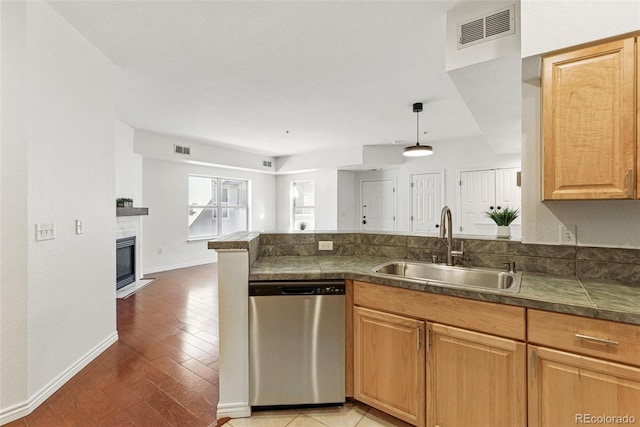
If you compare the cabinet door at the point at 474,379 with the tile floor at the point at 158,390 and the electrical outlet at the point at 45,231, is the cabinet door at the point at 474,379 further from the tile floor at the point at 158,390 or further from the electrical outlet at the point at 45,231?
the electrical outlet at the point at 45,231

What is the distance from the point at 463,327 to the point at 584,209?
1.04 metres

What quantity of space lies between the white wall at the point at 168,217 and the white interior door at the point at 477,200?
5469 millimetres

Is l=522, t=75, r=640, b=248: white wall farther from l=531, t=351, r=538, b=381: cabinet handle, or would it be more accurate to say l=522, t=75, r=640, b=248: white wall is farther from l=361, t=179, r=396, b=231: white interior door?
l=361, t=179, r=396, b=231: white interior door

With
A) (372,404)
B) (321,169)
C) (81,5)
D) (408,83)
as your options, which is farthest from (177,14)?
(321,169)

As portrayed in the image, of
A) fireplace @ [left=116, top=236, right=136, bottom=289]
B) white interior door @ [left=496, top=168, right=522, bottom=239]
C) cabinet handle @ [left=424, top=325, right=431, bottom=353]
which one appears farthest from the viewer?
white interior door @ [left=496, top=168, right=522, bottom=239]

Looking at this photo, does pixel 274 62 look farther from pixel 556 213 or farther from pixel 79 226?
pixel 556 213

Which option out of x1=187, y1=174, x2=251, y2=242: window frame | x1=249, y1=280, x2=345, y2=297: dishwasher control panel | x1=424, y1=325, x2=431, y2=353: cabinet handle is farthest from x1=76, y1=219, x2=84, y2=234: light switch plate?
x1=187, y1=174, x2=251, y2=242: window frame

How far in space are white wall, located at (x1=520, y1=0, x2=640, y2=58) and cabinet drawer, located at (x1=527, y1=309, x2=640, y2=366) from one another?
1.31 m

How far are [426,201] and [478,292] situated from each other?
17.1ft

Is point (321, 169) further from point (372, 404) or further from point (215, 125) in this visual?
point (372, 404)

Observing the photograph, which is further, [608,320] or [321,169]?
[321,169]

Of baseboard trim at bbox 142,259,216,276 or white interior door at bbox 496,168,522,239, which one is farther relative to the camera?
baseboard trim at bbox 142,259,216,276

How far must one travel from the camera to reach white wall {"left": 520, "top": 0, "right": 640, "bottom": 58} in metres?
1.33

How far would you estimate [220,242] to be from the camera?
69.1 inches
